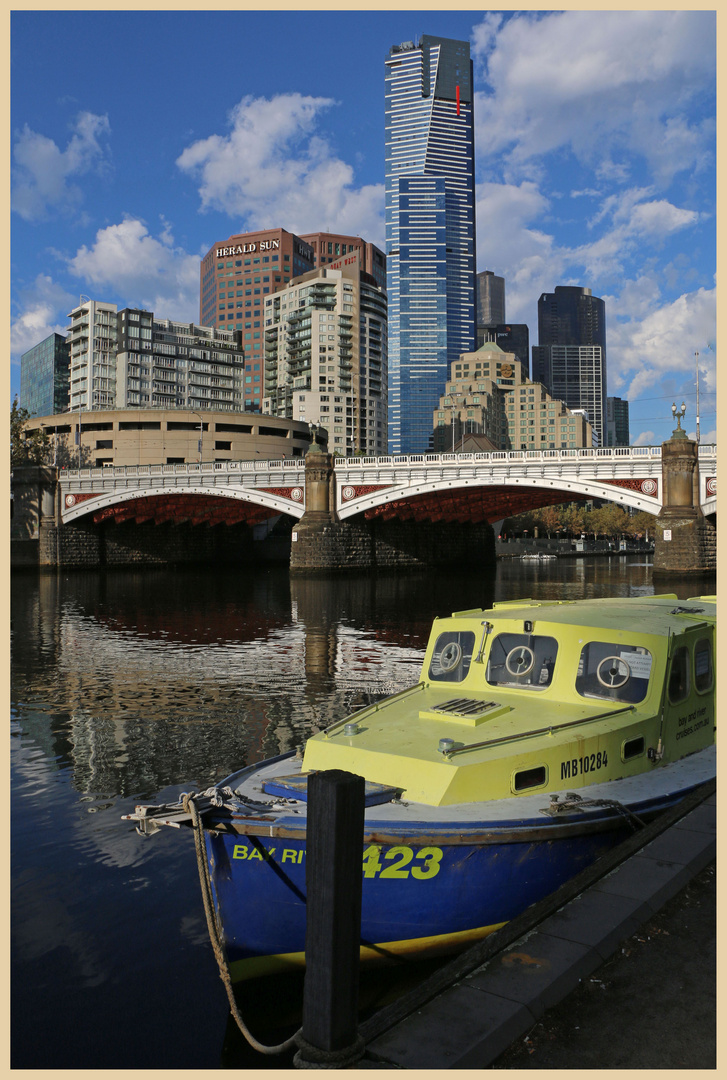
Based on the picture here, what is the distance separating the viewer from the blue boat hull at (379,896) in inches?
258

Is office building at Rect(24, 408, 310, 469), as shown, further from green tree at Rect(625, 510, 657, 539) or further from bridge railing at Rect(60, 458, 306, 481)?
green tree at Rect(625, 510, 657, 539)

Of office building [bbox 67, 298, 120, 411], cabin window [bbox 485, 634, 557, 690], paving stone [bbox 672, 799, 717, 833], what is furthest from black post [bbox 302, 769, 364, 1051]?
office building [bbox 67, 298, 120, 411]

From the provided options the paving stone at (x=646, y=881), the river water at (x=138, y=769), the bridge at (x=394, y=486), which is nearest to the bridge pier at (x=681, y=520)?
the bridge at (x=394, y=486)

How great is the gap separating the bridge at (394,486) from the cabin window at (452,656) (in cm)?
4340

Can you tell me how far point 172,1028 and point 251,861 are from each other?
1.46 meters

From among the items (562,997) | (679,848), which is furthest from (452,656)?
(562,997)

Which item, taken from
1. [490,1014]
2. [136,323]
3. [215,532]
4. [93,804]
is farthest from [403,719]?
[136,323]

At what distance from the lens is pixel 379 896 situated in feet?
21.5

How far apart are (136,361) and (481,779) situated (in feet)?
493

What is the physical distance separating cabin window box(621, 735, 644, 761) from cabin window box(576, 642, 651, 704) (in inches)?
18.1

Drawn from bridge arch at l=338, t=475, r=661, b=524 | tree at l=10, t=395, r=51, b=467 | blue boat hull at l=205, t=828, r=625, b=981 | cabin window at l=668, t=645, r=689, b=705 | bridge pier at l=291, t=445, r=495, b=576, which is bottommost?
blue boat hull at l=205, t=828, r=625, b=981

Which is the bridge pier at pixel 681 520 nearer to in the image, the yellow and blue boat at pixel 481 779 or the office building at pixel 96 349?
the yellow and blue boat at pixel 481 779

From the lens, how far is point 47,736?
49.8 feet

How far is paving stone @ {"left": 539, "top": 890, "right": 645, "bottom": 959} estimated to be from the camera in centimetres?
542
